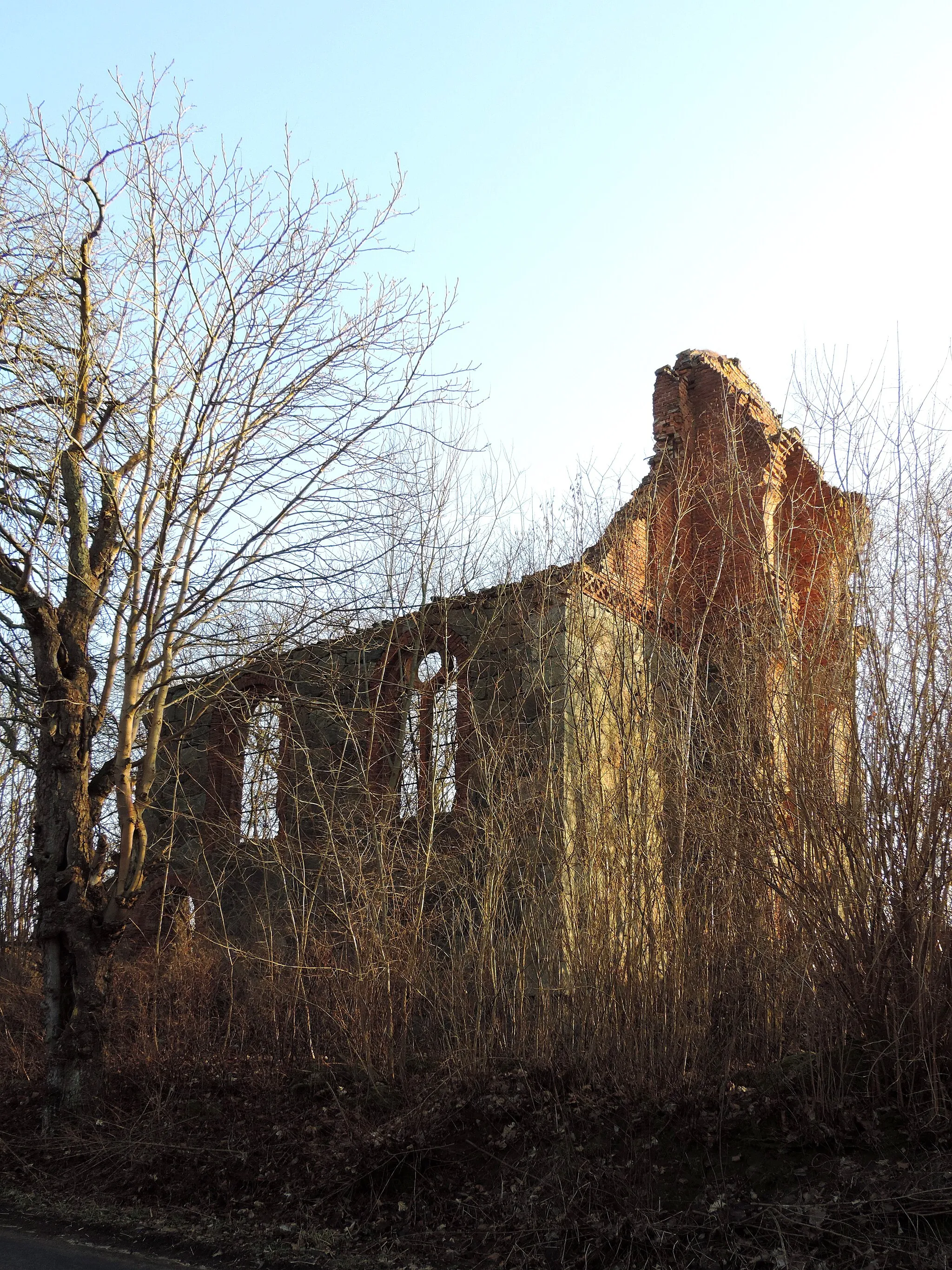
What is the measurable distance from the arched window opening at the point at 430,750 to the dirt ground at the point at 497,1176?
317cm

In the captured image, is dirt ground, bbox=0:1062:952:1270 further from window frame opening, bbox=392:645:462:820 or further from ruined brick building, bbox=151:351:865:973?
window frame opening, bbox=392:645:462:820

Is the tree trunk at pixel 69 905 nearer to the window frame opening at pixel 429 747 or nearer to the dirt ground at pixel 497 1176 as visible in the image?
the dirt ground at pixel 497 1176

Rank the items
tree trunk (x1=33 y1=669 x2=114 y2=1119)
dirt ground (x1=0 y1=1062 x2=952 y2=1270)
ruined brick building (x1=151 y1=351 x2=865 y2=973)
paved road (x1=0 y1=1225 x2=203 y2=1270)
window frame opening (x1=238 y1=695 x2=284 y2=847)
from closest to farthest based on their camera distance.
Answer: dirt ground (x1=0 y1=1062 x2=952 y2=1270) < paved road (x1=0 y1=1225 x2=203 y2=1270) < ruined brick building (x1=151 y1=351 x2=865 y2=973) < tree trunk (x1=33 y1=669 x2=114 y2=1119) < window frame opening (x1=238 y1=695 x2=284 y2=847)

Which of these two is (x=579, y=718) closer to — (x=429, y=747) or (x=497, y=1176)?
(x=429, y=747)

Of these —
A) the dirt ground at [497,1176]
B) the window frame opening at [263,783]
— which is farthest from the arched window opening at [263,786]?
the dirt ground at [497,1176]

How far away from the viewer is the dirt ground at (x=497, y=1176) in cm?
555

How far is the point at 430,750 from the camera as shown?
11781mm

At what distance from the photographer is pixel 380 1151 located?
727cm

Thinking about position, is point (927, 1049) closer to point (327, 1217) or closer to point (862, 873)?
point (862, 873)

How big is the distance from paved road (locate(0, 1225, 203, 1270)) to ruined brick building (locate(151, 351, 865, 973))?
3.53 m

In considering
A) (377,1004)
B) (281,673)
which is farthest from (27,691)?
(377,1004)

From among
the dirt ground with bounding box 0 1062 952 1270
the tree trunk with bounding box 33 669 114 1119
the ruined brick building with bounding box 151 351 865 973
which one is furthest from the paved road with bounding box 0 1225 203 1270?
the ruined brick building with bounding box 151 351 865 973

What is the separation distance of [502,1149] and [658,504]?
7.13 meters

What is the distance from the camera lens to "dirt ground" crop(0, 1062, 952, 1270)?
18.2ft
